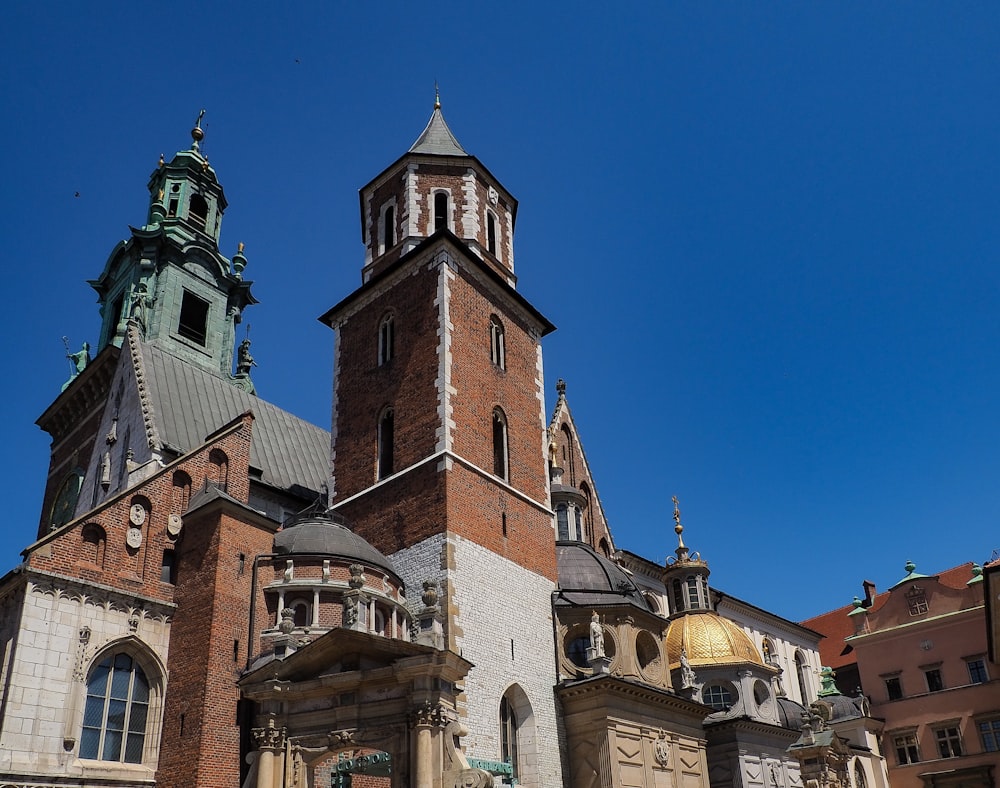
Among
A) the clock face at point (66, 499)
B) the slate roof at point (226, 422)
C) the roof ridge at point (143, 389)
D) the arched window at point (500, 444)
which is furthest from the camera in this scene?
the clock face at point (66, 499)

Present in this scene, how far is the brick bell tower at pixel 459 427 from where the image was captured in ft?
75.0

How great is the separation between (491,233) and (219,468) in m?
11.9

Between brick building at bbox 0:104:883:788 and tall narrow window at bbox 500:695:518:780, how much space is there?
94 mm

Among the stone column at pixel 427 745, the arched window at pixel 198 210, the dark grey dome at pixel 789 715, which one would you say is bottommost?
the stone column at pixel 427 745

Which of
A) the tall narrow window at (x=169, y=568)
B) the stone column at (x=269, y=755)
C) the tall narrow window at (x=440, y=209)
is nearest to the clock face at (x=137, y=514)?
the tall narrow window at (x=169, y=568)

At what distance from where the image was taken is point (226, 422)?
3341cm

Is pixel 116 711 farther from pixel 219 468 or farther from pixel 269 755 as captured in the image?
pixel 219 468

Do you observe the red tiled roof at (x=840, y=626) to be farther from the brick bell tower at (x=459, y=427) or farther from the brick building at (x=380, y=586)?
the brick bell tower at (x=459, y=427)

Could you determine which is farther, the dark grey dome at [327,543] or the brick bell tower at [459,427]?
the brick bell tower at [459,427]

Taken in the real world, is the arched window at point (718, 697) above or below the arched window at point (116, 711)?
above

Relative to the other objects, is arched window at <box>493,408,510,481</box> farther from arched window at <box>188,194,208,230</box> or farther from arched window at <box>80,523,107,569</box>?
arched window at <box>188,194,208,230</box>

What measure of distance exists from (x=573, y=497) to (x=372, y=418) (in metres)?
9.07

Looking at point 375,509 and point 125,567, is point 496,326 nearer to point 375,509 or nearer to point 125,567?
point 375,509

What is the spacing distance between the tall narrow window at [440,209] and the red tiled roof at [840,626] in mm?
29659
